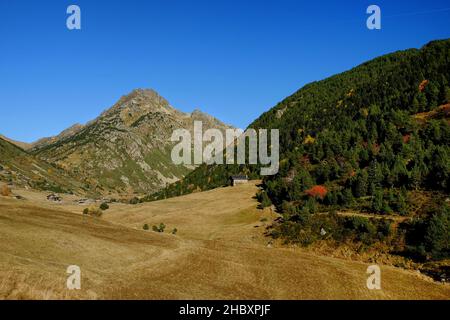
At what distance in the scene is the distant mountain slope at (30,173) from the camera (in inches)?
5733

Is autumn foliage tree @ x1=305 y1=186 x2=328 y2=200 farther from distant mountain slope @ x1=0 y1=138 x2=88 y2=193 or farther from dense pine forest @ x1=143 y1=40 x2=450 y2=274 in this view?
distant mountain slope @ x1=0 y1=138 x2=88 y2=193

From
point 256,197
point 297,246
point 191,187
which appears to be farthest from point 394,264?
point 191,187

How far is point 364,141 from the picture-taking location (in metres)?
100

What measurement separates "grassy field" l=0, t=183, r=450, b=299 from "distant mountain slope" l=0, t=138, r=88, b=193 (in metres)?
95.0

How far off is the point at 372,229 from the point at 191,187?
9795cm

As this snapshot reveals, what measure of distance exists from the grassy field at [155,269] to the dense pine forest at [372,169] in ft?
27.2

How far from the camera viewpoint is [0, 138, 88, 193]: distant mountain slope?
146m

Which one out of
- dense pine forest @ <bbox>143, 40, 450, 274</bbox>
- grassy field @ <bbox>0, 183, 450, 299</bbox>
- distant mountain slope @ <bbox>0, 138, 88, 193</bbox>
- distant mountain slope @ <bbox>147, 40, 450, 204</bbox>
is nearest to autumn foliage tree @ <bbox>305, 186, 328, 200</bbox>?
dense pine forest @ <bbox>143, 40, 450, 274</bbox>

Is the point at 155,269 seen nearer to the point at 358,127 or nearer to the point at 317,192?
the point at 317,192

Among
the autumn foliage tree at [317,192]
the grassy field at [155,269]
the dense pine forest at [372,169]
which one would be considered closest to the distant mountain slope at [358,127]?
the dense pine forest at [372,169]

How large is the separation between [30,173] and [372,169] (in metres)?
143

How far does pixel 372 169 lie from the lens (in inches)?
2889

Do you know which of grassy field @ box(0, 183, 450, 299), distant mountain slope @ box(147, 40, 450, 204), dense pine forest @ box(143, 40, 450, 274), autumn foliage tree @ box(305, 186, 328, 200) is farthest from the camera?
distant mountain slope @ box(147, 40, 450, 204)
